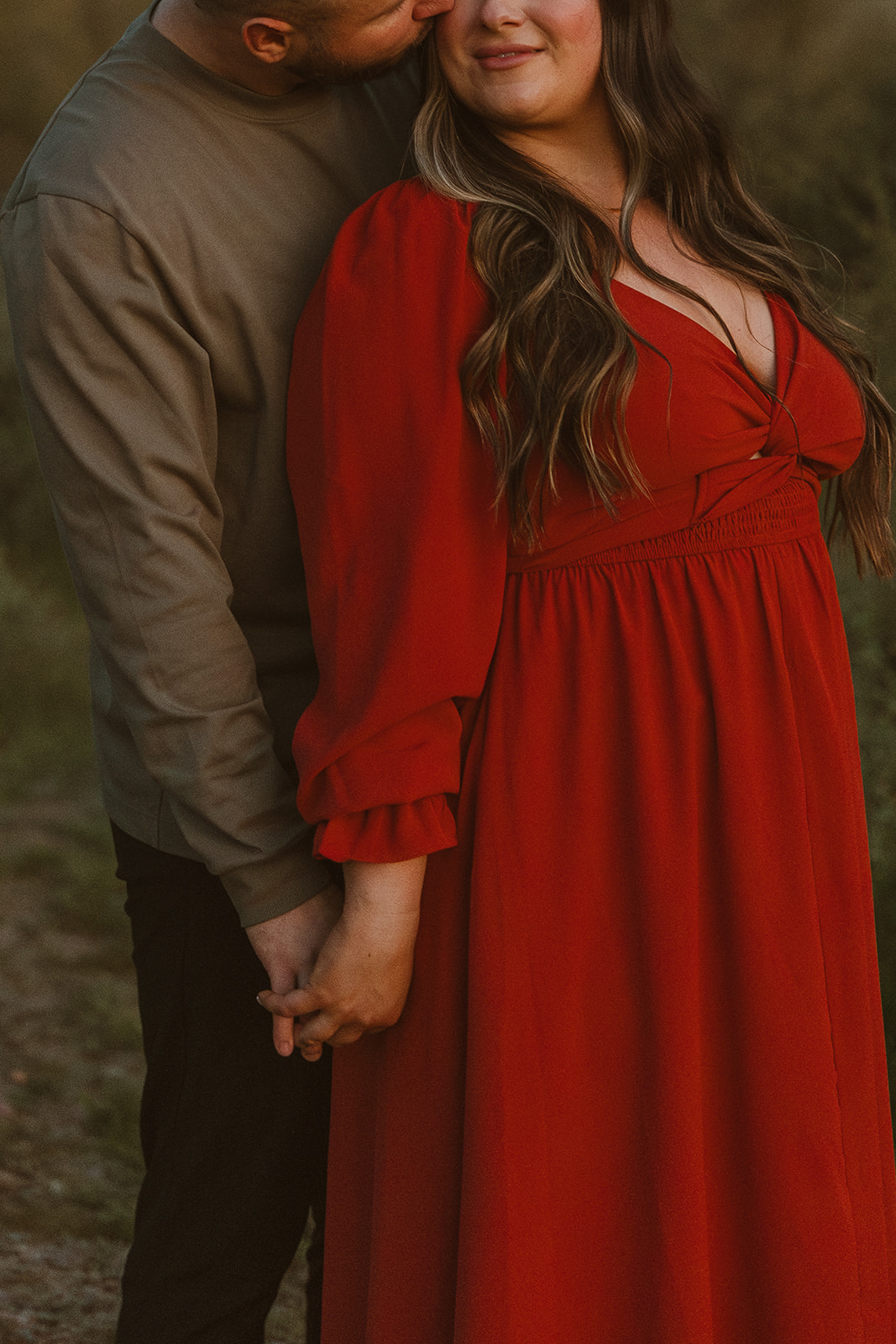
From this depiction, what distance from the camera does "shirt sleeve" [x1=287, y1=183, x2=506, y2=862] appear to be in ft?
4.21

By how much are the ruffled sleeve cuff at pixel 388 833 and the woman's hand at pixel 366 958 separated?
0.09 feet

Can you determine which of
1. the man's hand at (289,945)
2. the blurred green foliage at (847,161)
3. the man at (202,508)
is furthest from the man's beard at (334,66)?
the blurred green foliage at (847,161)

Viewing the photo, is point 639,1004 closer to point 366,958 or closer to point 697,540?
point 366,958

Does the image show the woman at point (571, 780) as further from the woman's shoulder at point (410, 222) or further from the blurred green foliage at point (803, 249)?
the blurred green foliage at point (803, 249)

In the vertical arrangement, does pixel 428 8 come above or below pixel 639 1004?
above

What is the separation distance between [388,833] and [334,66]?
852 mm

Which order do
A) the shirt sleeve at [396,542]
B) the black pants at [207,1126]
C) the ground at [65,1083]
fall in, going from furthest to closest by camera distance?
the ground at [65,1083]
the black pants at [207,1126]
the shirt sleeve at [396,542]

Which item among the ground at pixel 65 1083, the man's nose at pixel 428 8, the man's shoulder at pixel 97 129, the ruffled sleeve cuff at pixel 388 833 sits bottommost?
the ground at pixel 65 1083

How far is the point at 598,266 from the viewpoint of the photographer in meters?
1.38

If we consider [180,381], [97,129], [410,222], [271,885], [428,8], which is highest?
[428,8]

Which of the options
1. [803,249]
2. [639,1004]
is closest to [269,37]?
[639,1004]

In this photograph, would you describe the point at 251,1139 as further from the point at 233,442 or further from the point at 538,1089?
the point at 233,442

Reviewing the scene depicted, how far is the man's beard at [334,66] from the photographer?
→ 1.41 metres

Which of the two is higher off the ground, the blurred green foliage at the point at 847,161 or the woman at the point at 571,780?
the blurred green foliage at the point at 847,161
